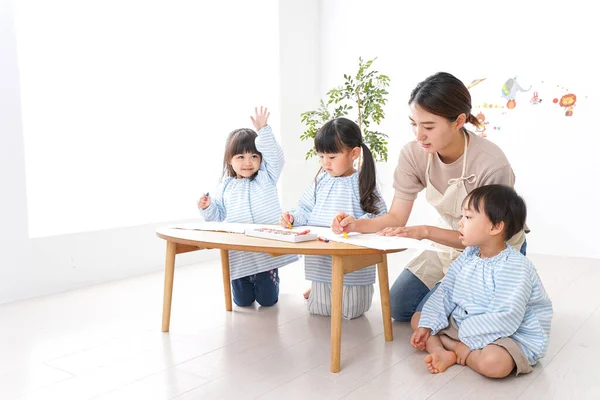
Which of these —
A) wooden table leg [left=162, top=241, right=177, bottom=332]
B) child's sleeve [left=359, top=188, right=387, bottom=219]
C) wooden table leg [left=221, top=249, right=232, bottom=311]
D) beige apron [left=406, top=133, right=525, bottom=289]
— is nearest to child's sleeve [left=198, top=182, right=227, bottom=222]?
wooden table leg [left=221, top=249, right=232, bottom=311]

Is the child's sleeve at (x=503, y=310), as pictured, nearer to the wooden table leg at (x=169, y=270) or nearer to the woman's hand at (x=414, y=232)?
the woman's hand at (x=414, y=232)

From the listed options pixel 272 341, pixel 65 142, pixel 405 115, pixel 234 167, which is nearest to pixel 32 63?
pixel 65 142

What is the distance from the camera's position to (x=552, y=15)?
3947 mm

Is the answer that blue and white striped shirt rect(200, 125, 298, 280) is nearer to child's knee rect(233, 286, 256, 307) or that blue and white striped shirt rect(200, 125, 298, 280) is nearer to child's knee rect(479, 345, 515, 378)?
child's knee rect(233, 286, 256, 307)

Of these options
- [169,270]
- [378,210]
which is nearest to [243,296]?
[169,270]

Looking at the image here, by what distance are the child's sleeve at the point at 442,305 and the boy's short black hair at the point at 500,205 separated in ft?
0.71

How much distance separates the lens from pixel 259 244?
77.5 inches

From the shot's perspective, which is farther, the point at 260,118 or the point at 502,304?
the point at 260,118

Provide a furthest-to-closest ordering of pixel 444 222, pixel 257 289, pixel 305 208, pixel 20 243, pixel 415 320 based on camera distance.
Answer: pixel 20 243 < pixel 257 289 < pixel 305 208 < pixel 444 222 < pixel 415 320

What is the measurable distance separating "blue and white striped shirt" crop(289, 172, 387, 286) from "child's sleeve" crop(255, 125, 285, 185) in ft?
0.70

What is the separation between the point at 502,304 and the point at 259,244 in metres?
0.84

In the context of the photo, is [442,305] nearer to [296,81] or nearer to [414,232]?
[414,232]

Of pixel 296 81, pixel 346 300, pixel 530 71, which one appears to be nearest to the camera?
pixel 346 300

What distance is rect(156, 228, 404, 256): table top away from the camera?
1870mm
